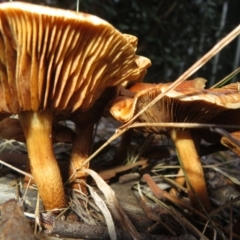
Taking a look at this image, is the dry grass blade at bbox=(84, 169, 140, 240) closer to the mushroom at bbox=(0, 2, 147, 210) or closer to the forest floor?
the forest floor

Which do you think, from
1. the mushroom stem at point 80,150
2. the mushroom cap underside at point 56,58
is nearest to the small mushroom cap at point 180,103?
the mushroom cap underside at point 56,58

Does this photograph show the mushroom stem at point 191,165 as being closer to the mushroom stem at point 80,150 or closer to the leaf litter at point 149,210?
the leaf litter at point 149,210

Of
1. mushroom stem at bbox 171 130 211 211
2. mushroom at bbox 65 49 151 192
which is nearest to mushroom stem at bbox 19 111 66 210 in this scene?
mushroom at bbox 65 49 151 192

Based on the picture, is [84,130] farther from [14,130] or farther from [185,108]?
[185,108]

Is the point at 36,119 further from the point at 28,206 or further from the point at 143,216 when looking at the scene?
the point at 143,216

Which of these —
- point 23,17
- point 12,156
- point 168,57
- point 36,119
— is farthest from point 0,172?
point 168,57

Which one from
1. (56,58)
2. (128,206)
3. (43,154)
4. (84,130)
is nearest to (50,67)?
(56,58)
